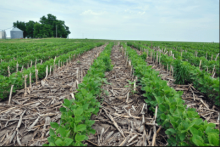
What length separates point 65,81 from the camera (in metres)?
6.02

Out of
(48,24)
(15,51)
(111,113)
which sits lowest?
(111,113)

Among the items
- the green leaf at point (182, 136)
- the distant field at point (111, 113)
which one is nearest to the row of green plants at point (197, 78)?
the distant field at point (111, 113)

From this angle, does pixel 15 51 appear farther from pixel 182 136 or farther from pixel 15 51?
pixel 182 136

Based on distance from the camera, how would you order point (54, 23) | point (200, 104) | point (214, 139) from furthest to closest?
point (54, 23) < point (200, 104) < point (214, 139)

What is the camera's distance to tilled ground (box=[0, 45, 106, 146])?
2.95m

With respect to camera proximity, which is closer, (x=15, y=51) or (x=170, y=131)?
(x=170, y=131)

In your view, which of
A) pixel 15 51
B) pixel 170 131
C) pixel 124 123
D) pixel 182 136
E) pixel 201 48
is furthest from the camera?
pixel 201 48

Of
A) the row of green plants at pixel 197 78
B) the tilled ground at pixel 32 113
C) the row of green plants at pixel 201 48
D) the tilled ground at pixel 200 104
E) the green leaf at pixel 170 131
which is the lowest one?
the tilled ground at pixel 32 113

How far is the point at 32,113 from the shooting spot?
12.4 feet

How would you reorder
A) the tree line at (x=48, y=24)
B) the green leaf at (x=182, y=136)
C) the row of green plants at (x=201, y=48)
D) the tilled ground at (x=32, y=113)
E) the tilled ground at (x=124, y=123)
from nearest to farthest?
the green leaf at (x=182, y=136) → the tilled ground at (x=124, y=123) → the tilled ground at (x=32, y=113) → the row of green plants at (x=201, y=48) → the tree line at (x=48, y=24)

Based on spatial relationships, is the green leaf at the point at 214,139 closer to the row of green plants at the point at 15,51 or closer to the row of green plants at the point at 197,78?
the row of green plants at the point at 197,78

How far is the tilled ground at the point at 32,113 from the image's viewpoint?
2953 millimetres

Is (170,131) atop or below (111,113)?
atop

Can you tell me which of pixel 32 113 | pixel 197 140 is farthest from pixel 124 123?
pixel 32 113
